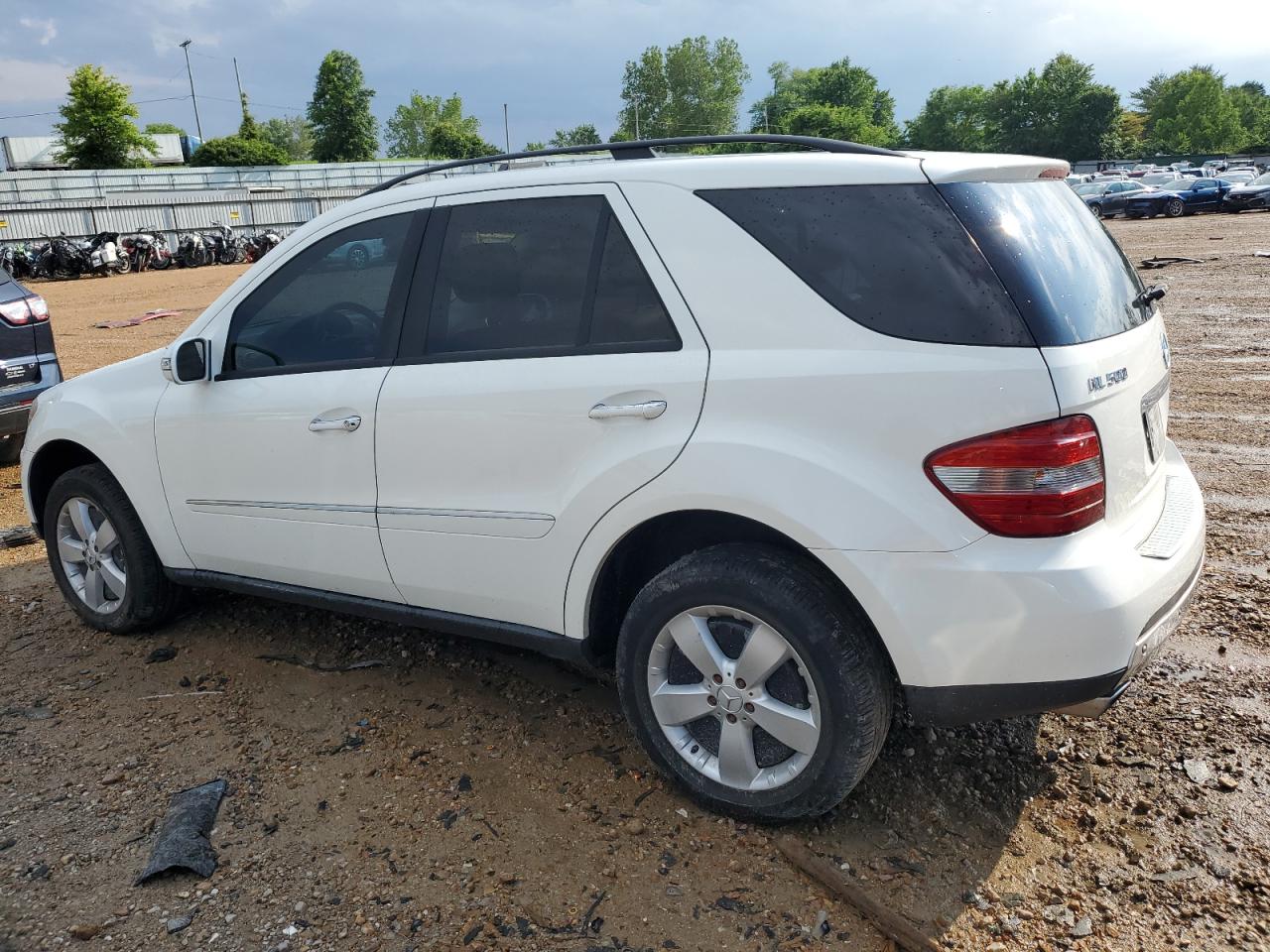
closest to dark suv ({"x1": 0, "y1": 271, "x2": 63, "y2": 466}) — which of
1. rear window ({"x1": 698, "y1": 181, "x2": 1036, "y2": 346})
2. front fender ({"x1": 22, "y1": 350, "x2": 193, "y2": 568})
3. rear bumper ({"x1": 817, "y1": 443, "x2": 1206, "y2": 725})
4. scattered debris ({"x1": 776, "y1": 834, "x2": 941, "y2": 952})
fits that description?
front fender ({"x1": 22, "y1": 350, "x2": 193, "y2": 568})

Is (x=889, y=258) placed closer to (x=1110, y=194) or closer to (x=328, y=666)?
(x=328, y=666)

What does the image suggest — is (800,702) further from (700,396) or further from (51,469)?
(51,469)

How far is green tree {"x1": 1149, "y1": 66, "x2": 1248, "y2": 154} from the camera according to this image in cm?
10981

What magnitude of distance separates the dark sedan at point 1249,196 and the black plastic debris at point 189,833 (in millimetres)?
39423

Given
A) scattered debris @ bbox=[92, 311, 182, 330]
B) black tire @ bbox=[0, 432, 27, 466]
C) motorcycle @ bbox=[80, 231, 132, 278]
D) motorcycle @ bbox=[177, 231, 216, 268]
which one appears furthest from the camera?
motorcycle @ bbox=[177, 231, 216, 268]

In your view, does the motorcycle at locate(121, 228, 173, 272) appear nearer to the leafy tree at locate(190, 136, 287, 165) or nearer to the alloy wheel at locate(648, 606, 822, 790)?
the alloy wheel at locate(648, 606, 822, 790)

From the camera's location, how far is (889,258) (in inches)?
98.7

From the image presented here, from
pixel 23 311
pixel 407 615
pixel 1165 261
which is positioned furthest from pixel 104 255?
pixel 407 615

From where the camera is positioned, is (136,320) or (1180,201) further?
(1180,201)

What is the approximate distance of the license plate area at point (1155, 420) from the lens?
2713 millimetres

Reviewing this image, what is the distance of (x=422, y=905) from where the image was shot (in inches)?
104

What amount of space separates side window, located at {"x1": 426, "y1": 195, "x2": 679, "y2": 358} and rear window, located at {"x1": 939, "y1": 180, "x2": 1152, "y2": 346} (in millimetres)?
843

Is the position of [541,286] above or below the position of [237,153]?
below

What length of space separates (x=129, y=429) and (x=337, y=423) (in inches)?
50.5
